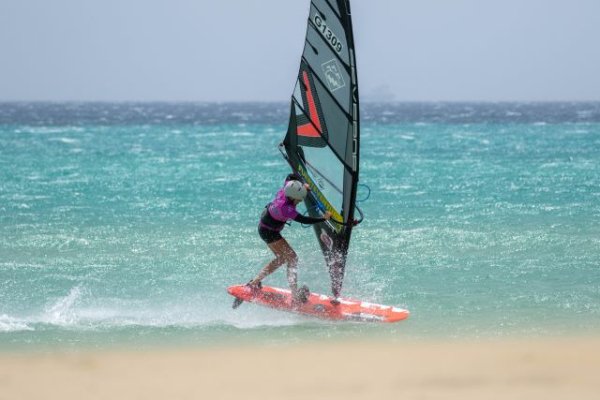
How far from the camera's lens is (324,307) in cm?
926

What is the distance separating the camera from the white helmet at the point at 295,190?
877cm

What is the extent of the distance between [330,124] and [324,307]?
69.5 inches

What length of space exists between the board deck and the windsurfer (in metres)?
0.12

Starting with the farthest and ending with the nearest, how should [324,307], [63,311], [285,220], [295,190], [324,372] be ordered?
1. [63,311]
2. [324,307]
3. [285,220]
4. [295,190]
5. [324,372]

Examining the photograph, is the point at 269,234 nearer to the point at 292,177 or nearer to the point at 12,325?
the point at 292,177

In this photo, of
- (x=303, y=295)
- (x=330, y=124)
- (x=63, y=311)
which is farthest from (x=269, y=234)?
(x=63, y=311)

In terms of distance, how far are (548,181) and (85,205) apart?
1005 centimetres

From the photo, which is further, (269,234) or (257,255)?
(257,255)

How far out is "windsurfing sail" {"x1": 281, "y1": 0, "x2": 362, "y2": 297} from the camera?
30.1ft

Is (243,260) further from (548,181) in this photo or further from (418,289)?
(548,181)

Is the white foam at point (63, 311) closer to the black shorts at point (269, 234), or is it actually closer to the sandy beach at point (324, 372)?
the sandy beach at point (324, 372)

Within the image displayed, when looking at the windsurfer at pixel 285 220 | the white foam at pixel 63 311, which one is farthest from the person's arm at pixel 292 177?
the white foam at pixel 63 311

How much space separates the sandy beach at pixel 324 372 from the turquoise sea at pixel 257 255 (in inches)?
16.2

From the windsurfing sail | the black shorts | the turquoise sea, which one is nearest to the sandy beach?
the turquoise sea
